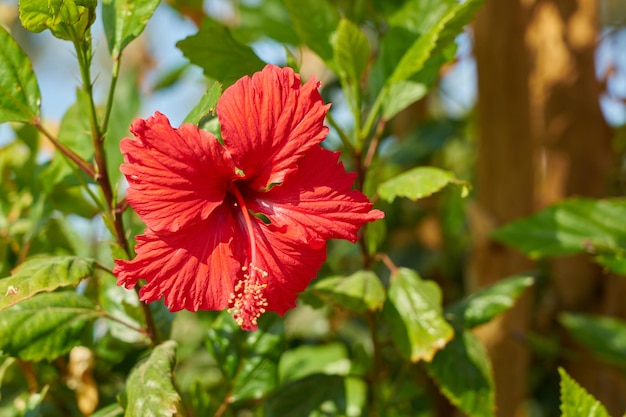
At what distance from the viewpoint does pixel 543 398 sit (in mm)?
1748

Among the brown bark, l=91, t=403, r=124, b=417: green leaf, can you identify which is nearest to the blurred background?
the brown bark

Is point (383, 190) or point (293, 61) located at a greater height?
point (293, 61)

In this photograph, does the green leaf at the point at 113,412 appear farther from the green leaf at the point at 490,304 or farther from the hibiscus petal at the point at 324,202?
the green leaf at the point at 490,304

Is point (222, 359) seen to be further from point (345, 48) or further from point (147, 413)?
point (345, 48)

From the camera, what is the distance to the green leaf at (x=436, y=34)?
31.1 inches

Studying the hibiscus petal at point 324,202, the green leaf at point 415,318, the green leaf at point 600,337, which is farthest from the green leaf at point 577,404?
the green leaf at point 600,337

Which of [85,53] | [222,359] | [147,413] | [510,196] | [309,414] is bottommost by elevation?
[510,196]

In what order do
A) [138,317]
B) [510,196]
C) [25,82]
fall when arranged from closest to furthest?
[25,82], [138,317], [510,196]

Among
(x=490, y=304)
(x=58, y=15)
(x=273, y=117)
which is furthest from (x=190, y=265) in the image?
(x=490, y=304)

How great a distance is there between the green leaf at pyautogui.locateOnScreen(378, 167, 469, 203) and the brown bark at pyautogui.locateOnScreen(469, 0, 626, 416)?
0.55 m

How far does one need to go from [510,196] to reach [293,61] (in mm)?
773

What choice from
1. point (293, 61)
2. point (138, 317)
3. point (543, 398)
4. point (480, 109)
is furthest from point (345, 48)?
point (543, 398)

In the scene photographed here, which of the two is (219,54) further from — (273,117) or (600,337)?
(600,337)

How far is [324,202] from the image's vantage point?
666 millimetres
